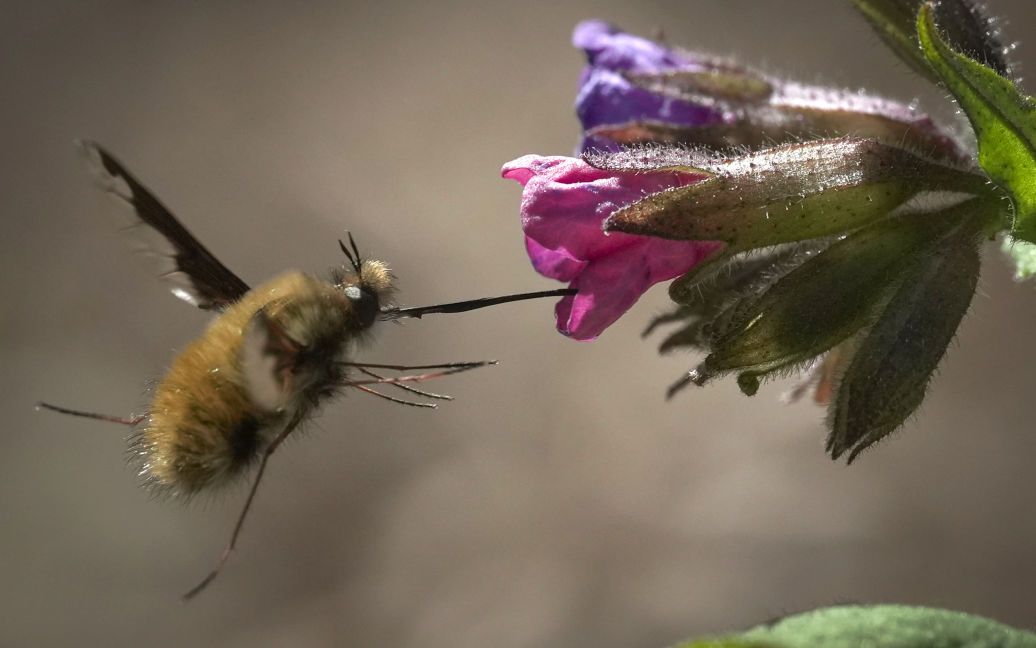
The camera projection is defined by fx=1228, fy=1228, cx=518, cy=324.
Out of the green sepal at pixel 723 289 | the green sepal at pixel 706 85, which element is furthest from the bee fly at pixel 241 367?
the green sepal at pixel 706 85

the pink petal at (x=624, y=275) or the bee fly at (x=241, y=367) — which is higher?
the bee fly at (x=241, y=367)

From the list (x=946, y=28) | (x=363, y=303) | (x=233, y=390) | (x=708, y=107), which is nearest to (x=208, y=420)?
(x=233, y=390)

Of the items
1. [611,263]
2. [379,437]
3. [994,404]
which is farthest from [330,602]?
[611,263]

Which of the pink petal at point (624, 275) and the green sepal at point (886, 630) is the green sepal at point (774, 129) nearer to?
the pink petal at point (624, 275)

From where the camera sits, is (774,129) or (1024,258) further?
(774,129)

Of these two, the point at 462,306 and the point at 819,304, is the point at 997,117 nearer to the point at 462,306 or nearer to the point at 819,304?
the point at 819,304
